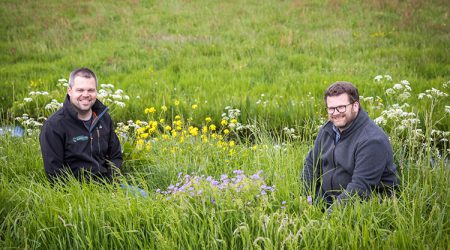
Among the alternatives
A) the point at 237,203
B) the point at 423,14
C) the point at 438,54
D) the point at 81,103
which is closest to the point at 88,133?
the point at 81,103

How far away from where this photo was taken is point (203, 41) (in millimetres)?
12367

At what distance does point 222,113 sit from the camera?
705cm

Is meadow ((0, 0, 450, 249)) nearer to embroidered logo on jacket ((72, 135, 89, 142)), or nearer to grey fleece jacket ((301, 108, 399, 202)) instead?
grey fleece jacket ((301, 108, 399, 202))

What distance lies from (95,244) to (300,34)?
35.1 feet

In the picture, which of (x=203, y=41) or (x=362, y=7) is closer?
(x=203, y=41)

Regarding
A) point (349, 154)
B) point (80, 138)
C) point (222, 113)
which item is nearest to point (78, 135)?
point (80, 138)

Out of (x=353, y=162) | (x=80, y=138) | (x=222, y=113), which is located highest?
(x=80, y=138)

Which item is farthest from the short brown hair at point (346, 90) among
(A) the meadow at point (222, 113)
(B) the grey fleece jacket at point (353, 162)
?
(A) the meadow at point (222, 113)

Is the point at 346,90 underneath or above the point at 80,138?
above

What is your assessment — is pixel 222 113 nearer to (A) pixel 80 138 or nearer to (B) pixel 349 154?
(A) pixel 80 138

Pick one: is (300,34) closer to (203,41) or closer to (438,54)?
(203,41)

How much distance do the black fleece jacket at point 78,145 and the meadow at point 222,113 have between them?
219mm

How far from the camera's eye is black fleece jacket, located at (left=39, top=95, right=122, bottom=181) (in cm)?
379

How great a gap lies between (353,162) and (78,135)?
8.23 feet
